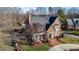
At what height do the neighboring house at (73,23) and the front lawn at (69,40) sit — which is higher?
the neighboring house at (73,23)

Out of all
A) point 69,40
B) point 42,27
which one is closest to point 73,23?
point 69,40

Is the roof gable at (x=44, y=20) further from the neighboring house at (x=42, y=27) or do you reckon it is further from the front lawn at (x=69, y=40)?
the front lawn at (x=69, y=40)

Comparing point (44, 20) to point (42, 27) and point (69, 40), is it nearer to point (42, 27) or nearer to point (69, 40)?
point (42, 27)

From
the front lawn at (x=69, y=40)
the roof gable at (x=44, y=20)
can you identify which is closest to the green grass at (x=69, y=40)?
the front lawn at (x=69, y=40)

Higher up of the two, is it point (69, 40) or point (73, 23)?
point (73, 23)
